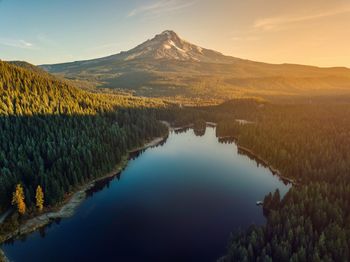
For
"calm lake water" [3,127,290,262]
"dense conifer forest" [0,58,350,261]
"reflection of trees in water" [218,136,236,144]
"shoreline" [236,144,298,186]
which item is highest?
"dense conifer forest" [0,58,350,261]

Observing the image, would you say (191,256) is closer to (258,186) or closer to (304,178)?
(258,186)

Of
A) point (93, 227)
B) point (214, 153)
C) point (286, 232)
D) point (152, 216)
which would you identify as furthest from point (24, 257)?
point (214, 153)

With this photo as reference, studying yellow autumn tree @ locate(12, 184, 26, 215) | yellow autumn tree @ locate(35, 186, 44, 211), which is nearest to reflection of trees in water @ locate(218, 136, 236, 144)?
yellow autumn tree @ locate(35, 186, 44, 211)

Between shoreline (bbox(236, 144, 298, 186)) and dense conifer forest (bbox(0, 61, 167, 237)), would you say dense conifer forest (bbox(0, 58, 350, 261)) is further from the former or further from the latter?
shoreline (bbox(236, 144, 298, 186))

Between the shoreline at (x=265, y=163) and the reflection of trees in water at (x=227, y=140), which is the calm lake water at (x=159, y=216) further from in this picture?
the reflection of trees in water at (x=227, y=140)

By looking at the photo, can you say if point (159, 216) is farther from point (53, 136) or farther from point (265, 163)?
point (265, 163)

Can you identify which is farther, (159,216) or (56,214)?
(159,216)

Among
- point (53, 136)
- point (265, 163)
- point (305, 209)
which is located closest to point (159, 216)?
point (305, 209)
